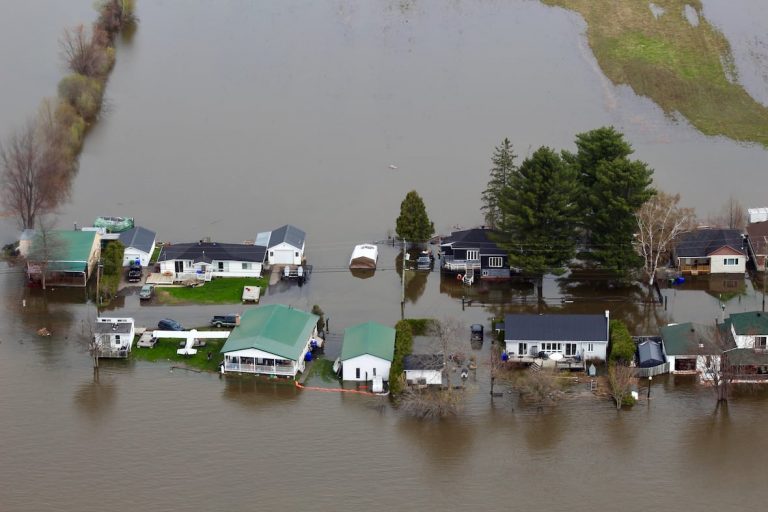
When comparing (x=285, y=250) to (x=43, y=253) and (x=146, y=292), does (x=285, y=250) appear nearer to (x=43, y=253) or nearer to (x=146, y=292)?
(x=146, y=292)

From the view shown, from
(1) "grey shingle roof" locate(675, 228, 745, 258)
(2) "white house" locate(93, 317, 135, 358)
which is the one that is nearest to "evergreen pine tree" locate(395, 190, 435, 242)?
(1) "grey shingle roof" locate(675, 228, 745, 258)

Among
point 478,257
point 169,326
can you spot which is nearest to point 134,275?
point 169,326

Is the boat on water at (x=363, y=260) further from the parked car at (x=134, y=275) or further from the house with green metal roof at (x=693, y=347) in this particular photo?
the house with green metal roof at (x=693, y=347)

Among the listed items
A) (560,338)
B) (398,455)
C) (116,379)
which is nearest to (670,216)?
(560,338)

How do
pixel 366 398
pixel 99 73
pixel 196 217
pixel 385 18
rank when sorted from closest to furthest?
pixel 366 398 → pixel 196 217 → pixel 99 73 → pixel 385 18

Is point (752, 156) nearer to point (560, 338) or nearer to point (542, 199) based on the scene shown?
point (542, 199)

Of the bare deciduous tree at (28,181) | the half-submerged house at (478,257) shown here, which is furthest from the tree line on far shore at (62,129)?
the half-submerged house at (478,257)

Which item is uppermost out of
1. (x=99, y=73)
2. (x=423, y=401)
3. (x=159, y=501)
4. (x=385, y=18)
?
(x=385, y=18)
